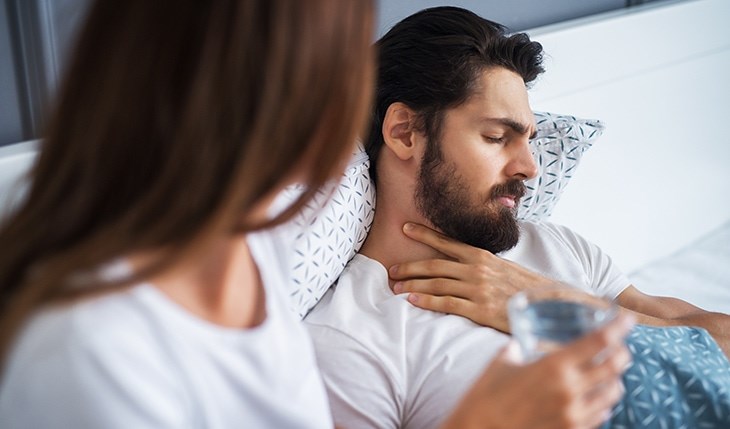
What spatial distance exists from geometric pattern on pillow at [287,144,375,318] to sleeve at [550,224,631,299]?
42 centimetres

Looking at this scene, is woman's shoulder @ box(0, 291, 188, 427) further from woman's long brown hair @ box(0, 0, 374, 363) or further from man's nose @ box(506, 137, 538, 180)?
man's nose @ box(506, 137, 538, 180)

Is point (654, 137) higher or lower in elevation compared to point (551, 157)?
lower

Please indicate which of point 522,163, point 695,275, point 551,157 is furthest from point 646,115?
point 522,163

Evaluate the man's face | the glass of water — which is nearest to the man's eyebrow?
the man's face

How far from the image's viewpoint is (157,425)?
844 mm

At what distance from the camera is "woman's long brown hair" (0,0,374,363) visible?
0.81m

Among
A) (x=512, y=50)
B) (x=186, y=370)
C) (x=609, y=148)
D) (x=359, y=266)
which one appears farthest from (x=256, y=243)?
(x=609, y=148)

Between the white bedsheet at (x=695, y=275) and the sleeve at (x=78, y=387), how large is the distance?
1.73m

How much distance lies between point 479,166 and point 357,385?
1.54ft

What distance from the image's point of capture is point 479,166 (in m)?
1.67

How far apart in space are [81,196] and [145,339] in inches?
5.4

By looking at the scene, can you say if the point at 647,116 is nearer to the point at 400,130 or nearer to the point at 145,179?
the point at 400,130

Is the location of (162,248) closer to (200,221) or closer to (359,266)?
(200,221)

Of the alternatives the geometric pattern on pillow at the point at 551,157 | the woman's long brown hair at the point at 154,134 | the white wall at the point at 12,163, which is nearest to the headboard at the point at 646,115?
the geometric pattern on pillow at the point at 551,157
